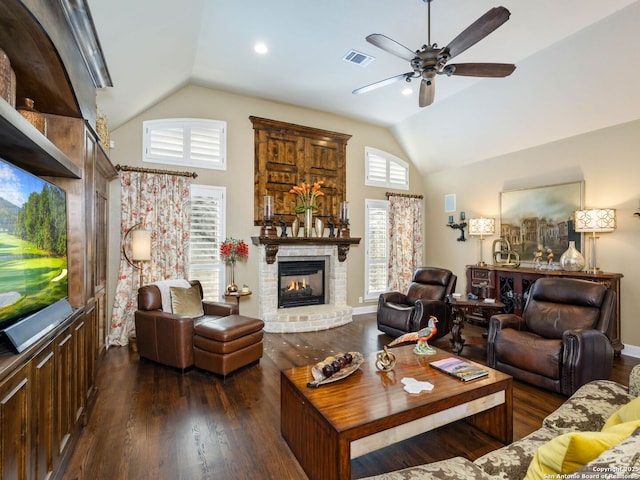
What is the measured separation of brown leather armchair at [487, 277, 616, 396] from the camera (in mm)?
2760

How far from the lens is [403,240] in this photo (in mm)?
6785

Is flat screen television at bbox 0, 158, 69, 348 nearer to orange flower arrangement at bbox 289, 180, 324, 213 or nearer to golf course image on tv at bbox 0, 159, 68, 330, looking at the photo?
golf course image on tv at bbox 0, 159, 68, 330

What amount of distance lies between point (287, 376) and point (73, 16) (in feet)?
8.94

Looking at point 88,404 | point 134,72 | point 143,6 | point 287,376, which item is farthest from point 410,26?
point 88,404

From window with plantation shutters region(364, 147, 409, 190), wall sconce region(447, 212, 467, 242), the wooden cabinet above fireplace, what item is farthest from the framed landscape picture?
the wooden cabinet above fireplace

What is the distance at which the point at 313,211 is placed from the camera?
18.7 feet

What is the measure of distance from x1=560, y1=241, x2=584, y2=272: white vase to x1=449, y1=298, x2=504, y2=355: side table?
4.00ft

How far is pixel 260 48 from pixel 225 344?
3529mm

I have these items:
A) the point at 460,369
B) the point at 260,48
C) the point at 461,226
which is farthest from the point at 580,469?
the point at 461,226

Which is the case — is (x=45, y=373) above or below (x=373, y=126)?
below

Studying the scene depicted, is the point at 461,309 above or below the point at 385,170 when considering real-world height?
below

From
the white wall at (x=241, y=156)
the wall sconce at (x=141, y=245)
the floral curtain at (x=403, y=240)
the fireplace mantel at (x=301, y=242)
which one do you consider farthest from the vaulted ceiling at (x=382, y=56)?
the fireplace mantel at (x=301, y=242)

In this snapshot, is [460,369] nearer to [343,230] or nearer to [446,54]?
[446,54]

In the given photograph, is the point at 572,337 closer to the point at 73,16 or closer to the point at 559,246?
the point at 559,246
